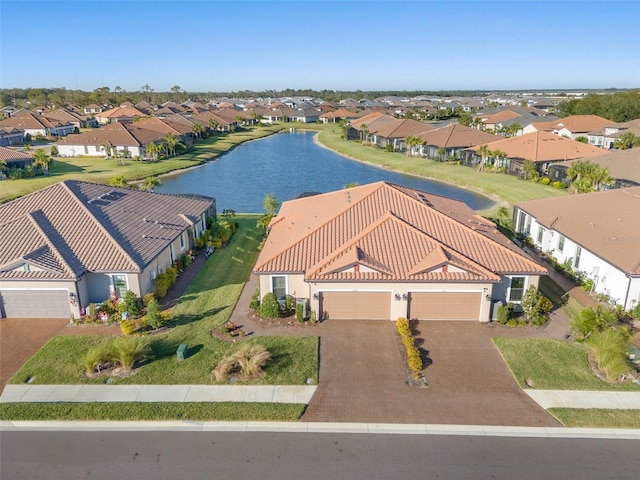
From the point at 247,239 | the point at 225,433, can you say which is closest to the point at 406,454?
the point at 225,433

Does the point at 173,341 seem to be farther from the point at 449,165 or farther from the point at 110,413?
the point at 449,165

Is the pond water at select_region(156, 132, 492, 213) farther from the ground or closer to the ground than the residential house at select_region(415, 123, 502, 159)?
closer to the ground

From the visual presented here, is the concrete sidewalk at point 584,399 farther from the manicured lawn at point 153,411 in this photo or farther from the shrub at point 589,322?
the manicured lawn at point 153,411

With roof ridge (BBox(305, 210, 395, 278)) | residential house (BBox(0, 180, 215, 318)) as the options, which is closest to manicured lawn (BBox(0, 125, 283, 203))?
residential house (BBox(0, 180, 215, 318))

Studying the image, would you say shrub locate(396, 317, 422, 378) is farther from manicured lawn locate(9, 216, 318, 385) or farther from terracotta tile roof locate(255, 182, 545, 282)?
manicured lawn locate(9, 216, 318, 385)

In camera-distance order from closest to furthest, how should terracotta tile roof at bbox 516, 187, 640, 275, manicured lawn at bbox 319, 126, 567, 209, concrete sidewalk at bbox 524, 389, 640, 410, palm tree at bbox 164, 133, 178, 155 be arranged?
concrete sidewalk at bbox 524, 389, 640, 410 → terracotta tile roof at bbox 516, 187, 640, 275 → manicured lawn at bbox 319, 126, 567, 209 → palm tree at bbox 164, 133, 178, 155

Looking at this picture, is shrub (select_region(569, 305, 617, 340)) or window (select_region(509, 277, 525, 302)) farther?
window (select_region(509, 277, 525, 302))

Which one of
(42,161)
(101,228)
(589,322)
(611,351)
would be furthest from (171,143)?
(611,351)

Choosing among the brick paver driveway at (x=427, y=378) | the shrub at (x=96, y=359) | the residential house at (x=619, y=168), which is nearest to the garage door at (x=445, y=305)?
the brick paver driveway at (x=427, y=378)
